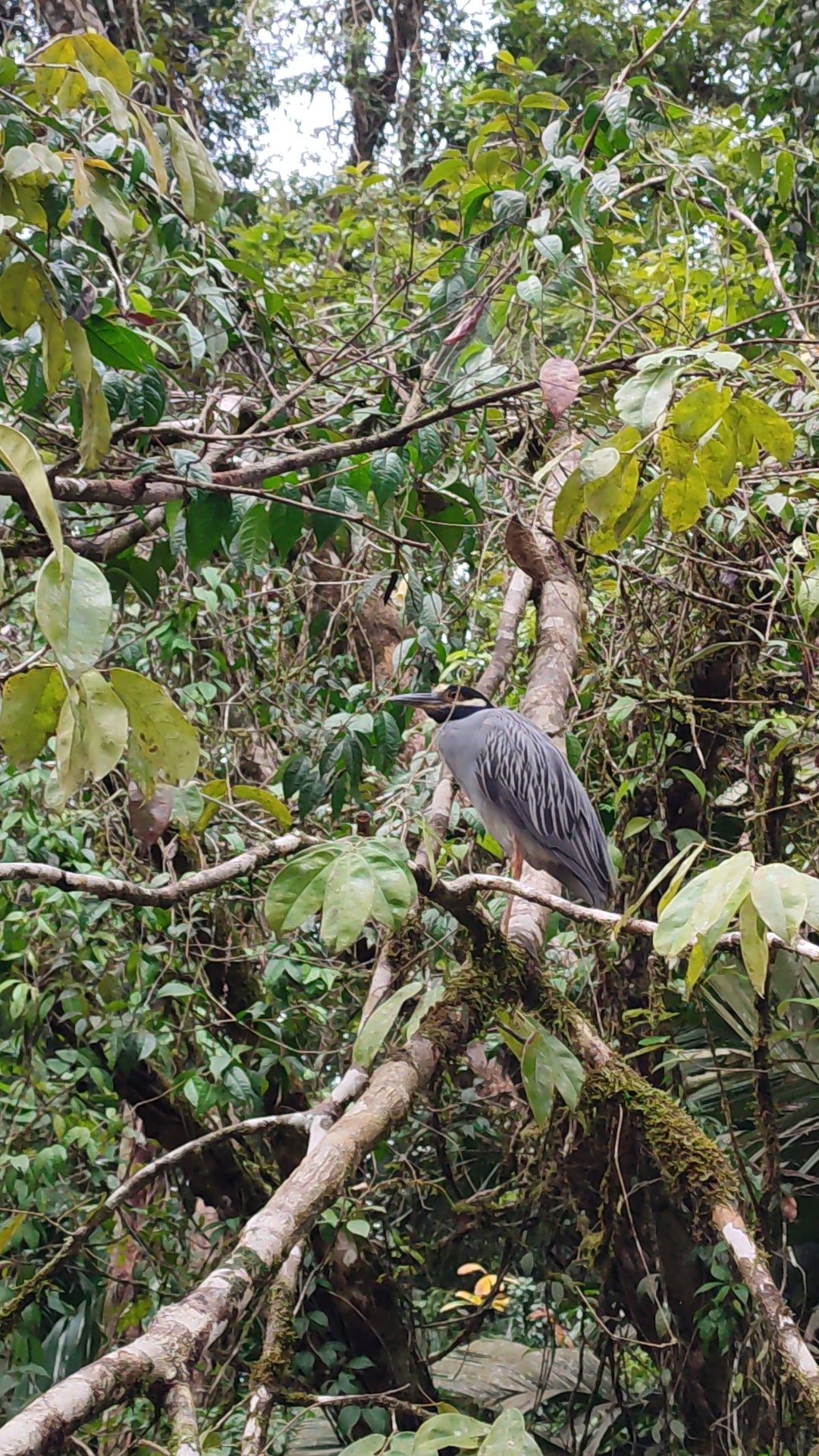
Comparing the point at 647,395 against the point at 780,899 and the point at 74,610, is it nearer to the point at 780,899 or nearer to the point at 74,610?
the point at 780,899

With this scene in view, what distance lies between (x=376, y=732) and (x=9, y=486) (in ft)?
3.49

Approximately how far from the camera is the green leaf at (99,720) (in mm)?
944

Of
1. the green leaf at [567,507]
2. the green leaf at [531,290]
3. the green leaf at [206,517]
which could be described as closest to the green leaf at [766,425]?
the green leaf at [567,507]

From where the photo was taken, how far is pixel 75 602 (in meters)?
0.91

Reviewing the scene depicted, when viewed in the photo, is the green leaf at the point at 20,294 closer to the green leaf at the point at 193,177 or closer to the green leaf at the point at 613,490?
the green leaf at the point at 193,177

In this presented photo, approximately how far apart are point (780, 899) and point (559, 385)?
3.78 ft

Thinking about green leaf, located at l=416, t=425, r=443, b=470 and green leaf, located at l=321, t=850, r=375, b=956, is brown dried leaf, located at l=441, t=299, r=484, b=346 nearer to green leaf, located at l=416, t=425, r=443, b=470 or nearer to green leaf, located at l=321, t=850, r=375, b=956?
green leaf, located at l=416, t=425, r=443, b=470

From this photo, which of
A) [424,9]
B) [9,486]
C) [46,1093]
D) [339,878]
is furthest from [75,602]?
[424,9]

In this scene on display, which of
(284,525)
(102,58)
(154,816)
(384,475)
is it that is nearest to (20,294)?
(102,58)

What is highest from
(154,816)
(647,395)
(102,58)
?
(102,58)

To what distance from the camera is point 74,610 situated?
909 mm

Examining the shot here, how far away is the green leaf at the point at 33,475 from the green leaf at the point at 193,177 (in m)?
1.08

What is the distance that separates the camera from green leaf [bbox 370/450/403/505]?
2154 millimetres

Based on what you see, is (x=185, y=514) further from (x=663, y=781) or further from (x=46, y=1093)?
(x=46, y=1093)
